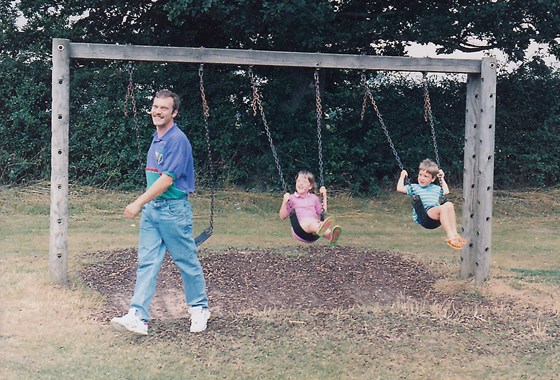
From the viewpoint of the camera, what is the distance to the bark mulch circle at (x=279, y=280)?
6.61 metres

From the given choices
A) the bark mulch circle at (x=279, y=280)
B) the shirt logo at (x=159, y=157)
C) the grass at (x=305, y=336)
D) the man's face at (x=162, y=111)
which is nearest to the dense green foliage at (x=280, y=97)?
the grass at (x=305, y=336)

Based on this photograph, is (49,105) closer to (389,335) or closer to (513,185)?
(513,185)

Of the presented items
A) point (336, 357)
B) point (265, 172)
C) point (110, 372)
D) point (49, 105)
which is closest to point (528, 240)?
point (265, 172)

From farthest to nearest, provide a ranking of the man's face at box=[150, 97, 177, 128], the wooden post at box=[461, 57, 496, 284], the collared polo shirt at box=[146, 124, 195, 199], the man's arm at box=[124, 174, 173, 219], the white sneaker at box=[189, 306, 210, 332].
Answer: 1. the wooden post at box=[461, 57, 496, 284]
2. the white sneaker at box=[189, 306, 210, 332]
3. the man's face at box=[150, 97, 177, 128]
4. the collared polo shirt at box=[146, 124, 195, 199]
5. the man's arm at box=[124, 174, 173, 219]

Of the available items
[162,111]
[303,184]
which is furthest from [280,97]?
[162,111]

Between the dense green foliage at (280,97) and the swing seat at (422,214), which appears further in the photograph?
the dense green foliage at (280,97)

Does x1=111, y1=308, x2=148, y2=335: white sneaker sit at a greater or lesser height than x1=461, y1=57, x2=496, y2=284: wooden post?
lesser

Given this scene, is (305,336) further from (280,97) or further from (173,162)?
(280,97)

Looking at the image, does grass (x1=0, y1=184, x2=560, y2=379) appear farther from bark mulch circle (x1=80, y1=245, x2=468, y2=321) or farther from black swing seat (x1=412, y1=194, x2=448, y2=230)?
black swing seat (x1=412, y1=194, x2=448, y2=230)

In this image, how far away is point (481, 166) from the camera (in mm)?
7312

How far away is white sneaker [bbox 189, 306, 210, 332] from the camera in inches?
220

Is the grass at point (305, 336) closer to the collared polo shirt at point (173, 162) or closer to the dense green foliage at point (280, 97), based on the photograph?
the collared polo shirt at point (173, 162)

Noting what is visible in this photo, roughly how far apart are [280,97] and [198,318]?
8538mm

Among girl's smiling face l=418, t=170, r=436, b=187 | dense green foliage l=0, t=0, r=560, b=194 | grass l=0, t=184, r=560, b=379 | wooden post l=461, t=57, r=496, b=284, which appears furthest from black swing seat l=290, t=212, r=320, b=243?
dense green foliage l=0, t=0, r=560, b=194
